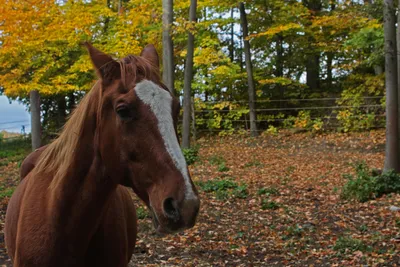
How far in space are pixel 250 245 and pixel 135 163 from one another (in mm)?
4480

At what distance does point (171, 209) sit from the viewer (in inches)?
71.6

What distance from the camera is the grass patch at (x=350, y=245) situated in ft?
18.1

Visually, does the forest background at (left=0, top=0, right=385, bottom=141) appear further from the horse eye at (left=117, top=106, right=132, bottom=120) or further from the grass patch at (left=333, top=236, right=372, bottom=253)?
the horse eye at (left=117, top=106, right=132, bottom=120)

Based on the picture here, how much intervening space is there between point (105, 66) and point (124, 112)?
11.9 inches

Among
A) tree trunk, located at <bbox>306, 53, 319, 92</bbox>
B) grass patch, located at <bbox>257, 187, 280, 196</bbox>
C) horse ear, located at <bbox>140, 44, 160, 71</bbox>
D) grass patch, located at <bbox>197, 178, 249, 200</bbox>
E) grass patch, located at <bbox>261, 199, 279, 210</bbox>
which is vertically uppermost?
tree trunk, located at <bbox>306, 53, 319, 92</bbox>

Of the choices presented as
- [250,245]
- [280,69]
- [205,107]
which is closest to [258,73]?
[280,69]

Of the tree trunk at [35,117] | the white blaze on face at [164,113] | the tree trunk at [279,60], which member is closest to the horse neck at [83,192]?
the white blaze on face at [164,113]

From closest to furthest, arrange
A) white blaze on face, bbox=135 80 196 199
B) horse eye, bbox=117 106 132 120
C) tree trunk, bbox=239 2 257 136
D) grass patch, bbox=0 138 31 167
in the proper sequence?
1. white blaze on face, bbox=135 80 196 199
2. horse eye, bbox=117 106 132 120
3. grass patch, bbox=0 138 31 167
4. tree trunk, bbox=239 2 257 136

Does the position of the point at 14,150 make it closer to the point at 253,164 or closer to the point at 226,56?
the point at 226,56

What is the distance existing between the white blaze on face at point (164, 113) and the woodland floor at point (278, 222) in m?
3.77

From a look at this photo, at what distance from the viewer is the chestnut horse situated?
189 centimetres

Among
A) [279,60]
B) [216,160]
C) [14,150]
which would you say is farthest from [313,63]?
[14,150]

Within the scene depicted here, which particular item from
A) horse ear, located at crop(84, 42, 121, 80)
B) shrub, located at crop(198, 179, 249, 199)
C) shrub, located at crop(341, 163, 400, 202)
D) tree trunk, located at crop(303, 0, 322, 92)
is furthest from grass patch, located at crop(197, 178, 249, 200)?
tree trunk, located at crop(303, 0, 322, 92)

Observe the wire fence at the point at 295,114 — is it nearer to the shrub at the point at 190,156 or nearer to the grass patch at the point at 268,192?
the shrub at the point at 190,156
